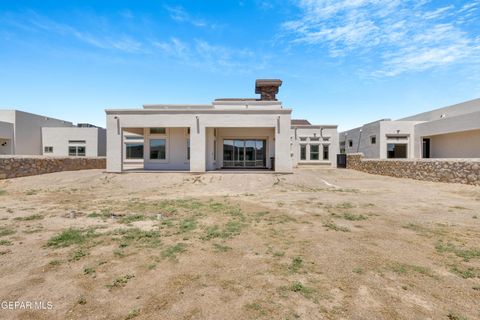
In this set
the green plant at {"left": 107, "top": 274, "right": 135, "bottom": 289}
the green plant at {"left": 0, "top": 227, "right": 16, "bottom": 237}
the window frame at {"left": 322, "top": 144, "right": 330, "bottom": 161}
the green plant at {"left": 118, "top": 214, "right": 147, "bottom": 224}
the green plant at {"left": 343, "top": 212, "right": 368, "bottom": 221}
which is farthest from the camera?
the window frame at {"left": 322, "top": 144, "right": 330, "bottom": 161}

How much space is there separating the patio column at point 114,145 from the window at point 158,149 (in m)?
3.43

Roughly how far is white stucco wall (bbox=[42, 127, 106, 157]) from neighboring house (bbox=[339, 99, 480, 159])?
37198mm

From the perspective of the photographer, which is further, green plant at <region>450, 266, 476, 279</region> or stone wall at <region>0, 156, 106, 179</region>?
stone wall at <region>0, 156, 106, 179</region>

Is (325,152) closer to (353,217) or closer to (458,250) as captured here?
(353,217)

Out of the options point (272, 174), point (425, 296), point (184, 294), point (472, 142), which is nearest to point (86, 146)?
point (272, 174)

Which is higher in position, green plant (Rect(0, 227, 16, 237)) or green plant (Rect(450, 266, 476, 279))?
green plant (Rect(0, 227, 16, 237))

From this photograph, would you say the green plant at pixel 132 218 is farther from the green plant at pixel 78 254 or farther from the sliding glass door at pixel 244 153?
the sliding glass door at pixel 244 153

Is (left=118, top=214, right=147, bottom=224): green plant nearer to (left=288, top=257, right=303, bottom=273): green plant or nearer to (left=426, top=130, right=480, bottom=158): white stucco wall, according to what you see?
(left=288, top=257, right=303, bottom=273): green plant

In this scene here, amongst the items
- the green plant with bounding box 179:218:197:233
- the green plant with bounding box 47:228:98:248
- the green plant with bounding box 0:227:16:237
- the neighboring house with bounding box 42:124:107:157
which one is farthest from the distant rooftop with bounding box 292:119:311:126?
the green plant with bounding box 0:227:16:237

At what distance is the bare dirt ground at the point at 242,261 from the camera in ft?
11.8

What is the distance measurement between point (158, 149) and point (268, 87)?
48.6ft

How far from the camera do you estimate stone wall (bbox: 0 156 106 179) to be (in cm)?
1809

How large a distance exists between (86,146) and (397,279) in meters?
38.1

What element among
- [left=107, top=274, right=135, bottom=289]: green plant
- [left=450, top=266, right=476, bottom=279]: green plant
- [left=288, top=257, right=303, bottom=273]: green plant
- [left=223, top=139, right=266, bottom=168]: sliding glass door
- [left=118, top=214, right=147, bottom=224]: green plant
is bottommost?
[left=107, top=274, right=135, bottom=289]: green plant
